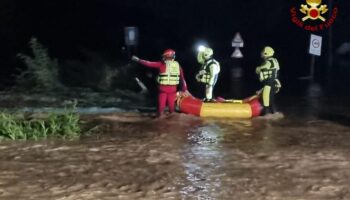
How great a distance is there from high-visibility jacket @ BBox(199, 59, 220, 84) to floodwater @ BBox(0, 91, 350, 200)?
3.44 ft

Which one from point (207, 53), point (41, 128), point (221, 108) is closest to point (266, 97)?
point (221, 108)

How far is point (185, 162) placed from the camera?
33.6 ft

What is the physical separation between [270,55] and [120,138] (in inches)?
177

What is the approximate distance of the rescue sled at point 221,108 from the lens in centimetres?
1441

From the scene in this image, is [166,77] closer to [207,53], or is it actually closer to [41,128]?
[207,53]

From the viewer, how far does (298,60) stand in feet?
112

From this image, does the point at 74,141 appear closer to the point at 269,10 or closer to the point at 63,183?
the point at 63,183

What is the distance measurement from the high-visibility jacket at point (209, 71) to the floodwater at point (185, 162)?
105 centimetres
